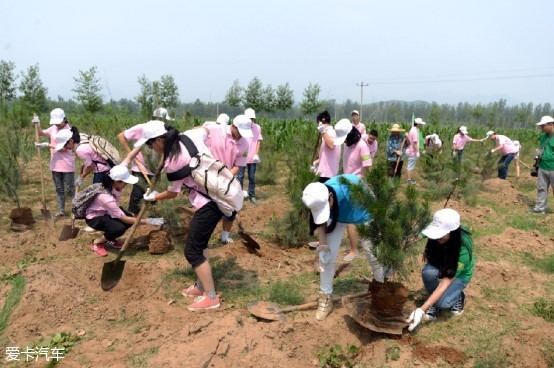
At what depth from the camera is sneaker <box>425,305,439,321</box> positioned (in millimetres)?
3612

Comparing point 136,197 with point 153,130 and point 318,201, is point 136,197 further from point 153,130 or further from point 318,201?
point 318,201

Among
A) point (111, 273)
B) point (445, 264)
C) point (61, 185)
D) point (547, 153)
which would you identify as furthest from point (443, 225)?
point (547, 153)

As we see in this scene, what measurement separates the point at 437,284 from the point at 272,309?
1387mm

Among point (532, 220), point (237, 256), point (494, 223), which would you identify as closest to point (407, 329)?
point (237, 256)

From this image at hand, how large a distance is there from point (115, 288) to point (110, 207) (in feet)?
3.13

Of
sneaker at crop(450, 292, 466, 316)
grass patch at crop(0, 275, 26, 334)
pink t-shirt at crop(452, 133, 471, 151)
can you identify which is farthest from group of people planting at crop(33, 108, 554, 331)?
pink t-shirt at crop(452, 133, 471, 151)

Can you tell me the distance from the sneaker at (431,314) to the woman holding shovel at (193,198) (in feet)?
5.88

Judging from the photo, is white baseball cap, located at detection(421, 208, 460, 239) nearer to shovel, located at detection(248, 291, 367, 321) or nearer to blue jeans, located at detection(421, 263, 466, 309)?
blue jeans, located at detection(421, 263, 466, 309)

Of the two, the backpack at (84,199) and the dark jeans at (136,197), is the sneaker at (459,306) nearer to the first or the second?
the backpack at (84,199)

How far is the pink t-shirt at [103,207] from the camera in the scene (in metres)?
4.65

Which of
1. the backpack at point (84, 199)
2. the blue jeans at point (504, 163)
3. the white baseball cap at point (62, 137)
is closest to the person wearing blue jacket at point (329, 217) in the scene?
the backpack at point (84, 199)

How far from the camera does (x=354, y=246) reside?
4855 millimetres

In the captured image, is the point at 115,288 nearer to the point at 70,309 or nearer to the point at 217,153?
the point at 70,309

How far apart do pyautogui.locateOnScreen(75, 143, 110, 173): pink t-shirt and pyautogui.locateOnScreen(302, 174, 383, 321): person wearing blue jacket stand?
311 cm
